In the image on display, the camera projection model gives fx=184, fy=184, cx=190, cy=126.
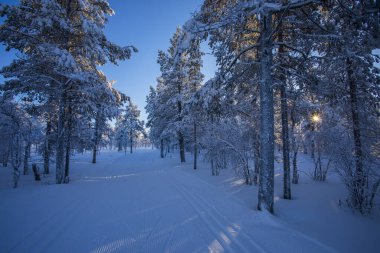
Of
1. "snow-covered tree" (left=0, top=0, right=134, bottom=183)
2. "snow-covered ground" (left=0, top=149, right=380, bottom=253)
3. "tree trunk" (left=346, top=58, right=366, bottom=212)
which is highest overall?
"snow-covered tree" (left=0, top=0, right=134, bottom=183)

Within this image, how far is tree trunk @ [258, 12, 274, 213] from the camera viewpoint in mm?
6211

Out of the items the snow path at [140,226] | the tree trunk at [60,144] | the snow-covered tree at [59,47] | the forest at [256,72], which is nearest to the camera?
the snow path at [140,226]

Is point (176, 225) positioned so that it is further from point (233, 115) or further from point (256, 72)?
point (256, 72)

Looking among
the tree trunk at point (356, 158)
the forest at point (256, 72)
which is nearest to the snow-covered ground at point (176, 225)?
the tree trunk at point (356, 158)

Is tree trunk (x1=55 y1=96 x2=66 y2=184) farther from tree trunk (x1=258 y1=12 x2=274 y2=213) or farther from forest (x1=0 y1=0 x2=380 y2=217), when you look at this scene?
tree trunk (x1=258 y1=12 x2=274 y2=213)

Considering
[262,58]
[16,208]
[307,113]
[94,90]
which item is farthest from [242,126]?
[16,208]

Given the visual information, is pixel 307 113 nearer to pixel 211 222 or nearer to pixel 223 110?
pixel 223 110

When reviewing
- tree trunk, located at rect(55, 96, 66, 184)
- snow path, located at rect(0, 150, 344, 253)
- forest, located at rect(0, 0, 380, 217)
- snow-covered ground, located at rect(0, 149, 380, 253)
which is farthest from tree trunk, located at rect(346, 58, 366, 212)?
tree trunk, located at rect(55, 96, 66, 184)

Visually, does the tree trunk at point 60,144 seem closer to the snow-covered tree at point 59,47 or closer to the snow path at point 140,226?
the snow-covered tree at point 59,47

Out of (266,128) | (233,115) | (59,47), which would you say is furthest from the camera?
(59,47)

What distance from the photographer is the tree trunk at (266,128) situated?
245 inches

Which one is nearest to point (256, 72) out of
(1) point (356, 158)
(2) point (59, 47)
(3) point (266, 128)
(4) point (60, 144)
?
(3) point (266, 128)

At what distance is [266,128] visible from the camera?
6.33 meters

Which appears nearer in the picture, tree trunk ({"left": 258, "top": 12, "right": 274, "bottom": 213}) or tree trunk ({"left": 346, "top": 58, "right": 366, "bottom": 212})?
tree trunk ({"left": 258, "top": 12, "right": 274, "bottom": 213})
